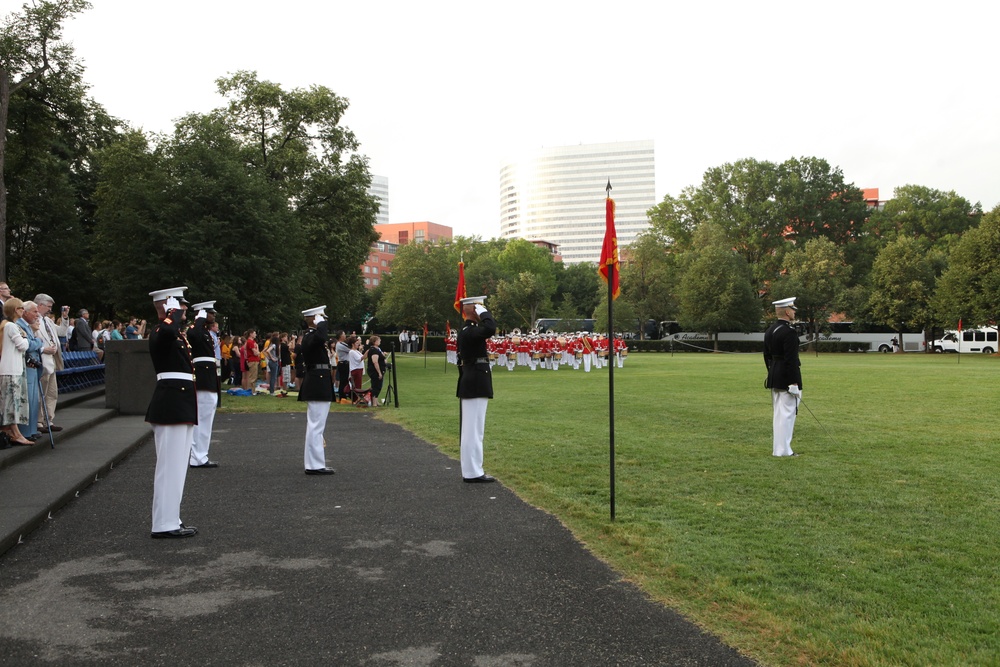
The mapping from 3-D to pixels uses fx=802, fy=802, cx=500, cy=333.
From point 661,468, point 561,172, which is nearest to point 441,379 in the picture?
point 661,468

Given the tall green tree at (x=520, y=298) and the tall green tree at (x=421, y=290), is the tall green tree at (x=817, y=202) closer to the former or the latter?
the tall green tree at (x=520, y=298)

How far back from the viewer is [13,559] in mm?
6070

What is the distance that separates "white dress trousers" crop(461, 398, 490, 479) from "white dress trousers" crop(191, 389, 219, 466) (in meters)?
3.66

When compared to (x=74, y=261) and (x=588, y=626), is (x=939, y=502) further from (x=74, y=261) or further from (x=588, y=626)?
(x=74, y=261)

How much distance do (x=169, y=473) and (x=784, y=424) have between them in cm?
772

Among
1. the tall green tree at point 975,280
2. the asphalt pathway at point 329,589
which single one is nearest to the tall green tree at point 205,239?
the asphalt pathway at point 329,589

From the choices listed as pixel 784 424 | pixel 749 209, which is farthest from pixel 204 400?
pixel 749 209

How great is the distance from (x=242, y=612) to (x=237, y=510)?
10.3 ft

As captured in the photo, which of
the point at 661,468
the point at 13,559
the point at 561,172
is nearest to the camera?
the point at 13,559

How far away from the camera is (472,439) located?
Answer: 9.20 meters

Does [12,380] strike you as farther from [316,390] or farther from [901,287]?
[901,287]

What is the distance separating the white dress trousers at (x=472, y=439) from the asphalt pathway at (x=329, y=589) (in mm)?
372

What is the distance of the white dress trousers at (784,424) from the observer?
1077 centimetres

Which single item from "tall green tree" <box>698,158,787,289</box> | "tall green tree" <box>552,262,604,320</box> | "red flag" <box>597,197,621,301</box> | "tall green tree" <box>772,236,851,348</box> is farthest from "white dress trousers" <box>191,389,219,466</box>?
"tall green tree" <box>552,262,604,320</box>
